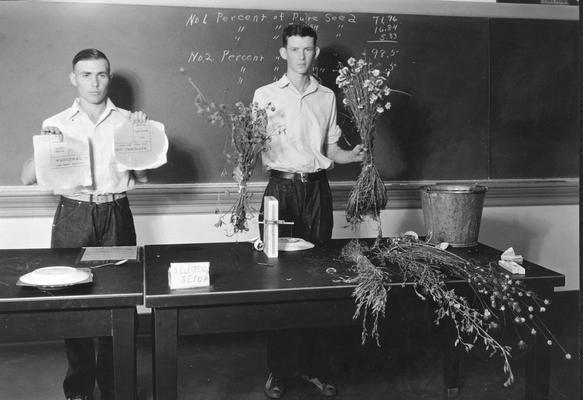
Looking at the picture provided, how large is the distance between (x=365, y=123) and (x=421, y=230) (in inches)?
60.0

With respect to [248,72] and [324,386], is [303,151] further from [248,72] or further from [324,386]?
[324,386]

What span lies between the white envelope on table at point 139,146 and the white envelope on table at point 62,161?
0.15 metres

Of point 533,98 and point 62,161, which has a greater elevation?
point 533,98

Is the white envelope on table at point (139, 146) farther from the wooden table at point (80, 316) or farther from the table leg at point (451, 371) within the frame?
the table leg at point (451, 371)

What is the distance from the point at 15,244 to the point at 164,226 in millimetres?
822

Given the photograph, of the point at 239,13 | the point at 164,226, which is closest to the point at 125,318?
the point at 164,226

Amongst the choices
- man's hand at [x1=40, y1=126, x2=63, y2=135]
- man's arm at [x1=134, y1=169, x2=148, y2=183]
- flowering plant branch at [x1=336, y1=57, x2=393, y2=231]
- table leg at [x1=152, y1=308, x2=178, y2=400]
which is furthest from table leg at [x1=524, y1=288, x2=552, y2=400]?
man's hand at [x1=40, y1=126, x2=63, y2=135]

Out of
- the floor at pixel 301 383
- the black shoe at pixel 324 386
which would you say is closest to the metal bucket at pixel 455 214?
the floor at pixel 301 383

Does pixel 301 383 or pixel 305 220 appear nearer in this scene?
pixel 301 383

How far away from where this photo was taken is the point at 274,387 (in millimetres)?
3029

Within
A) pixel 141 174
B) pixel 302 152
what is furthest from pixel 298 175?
pixel 141 174

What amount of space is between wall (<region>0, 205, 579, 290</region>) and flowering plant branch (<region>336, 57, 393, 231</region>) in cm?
86

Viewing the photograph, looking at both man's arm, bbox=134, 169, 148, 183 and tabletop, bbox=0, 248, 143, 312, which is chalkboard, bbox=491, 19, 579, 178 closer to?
man's arm, bbox=134, 169, 148, 183

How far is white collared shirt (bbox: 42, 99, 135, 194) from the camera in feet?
9.94
